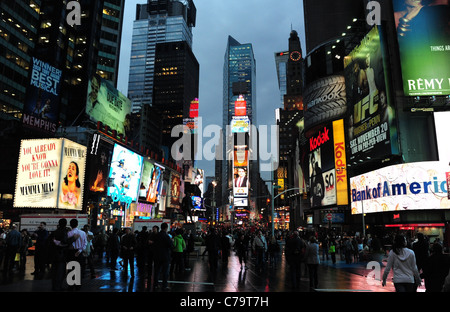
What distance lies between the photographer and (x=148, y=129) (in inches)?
5655

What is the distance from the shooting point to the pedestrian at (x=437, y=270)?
7.37 m

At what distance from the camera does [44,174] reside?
35156 mm

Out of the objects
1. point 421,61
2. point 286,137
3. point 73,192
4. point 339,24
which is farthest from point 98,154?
point 286,137

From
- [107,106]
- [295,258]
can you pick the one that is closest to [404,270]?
[295,258]

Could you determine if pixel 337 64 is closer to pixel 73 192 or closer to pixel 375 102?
pixel 375 102

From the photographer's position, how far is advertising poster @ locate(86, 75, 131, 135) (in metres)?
50.4

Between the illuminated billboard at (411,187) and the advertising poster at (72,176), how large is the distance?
32499 millimetres

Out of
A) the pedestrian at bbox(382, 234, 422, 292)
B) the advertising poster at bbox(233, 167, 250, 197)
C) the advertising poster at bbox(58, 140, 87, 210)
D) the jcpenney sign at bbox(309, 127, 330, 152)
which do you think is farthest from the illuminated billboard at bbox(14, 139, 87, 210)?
the advertising poster at bbox(233, 167, 250, 197)

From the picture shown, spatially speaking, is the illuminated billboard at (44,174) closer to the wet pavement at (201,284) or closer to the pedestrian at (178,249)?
the wet pavement at (201,284)

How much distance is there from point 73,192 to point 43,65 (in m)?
15.4

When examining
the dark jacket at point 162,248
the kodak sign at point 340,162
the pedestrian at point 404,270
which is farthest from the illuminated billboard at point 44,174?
the kodak sign at point 340,162

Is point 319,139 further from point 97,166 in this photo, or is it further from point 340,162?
point 97,166

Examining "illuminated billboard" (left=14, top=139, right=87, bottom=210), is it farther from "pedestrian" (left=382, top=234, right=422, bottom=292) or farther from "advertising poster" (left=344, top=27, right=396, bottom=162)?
"advertising poster" (left=344, top=27, right=396, bottom=162)

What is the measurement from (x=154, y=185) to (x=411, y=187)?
45452 millimetres
